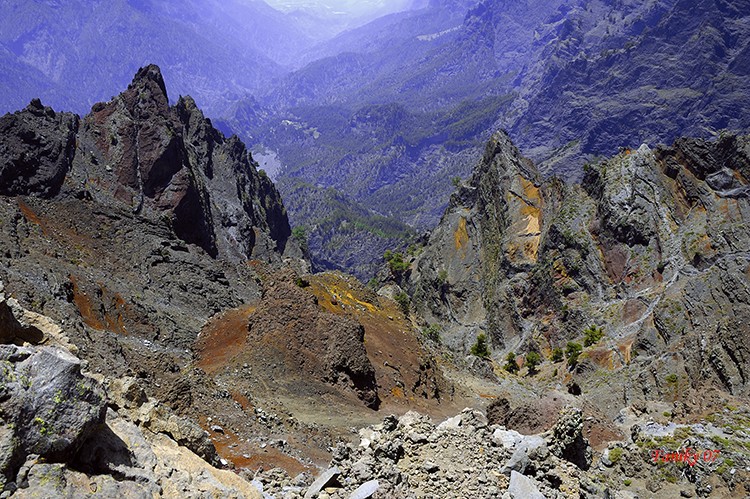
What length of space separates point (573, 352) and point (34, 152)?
165 feet

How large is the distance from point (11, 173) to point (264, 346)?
111ft

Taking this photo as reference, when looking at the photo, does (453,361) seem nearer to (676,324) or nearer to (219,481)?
(676,324)

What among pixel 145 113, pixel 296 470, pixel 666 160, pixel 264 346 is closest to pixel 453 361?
pixel 264 346

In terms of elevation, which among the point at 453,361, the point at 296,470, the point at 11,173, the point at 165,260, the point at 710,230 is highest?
the point at 11,173

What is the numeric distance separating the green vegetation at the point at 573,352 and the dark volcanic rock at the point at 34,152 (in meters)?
46.3

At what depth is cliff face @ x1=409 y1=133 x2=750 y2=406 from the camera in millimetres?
39500

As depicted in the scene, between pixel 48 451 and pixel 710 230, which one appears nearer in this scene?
pixel 48 451

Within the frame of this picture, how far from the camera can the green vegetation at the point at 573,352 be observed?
46.0m

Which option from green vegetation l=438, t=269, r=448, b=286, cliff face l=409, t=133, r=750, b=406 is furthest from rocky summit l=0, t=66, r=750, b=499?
green vegetation l=438, t=269, r=448, b=286

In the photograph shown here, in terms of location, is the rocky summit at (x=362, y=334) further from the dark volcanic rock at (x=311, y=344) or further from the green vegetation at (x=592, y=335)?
the green vegetation at (x=592, y=335)

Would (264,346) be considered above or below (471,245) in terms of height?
above

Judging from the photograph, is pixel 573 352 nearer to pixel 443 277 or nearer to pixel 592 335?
pixel 592 335

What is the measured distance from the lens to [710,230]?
50625mm

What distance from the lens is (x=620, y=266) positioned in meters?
55.6
